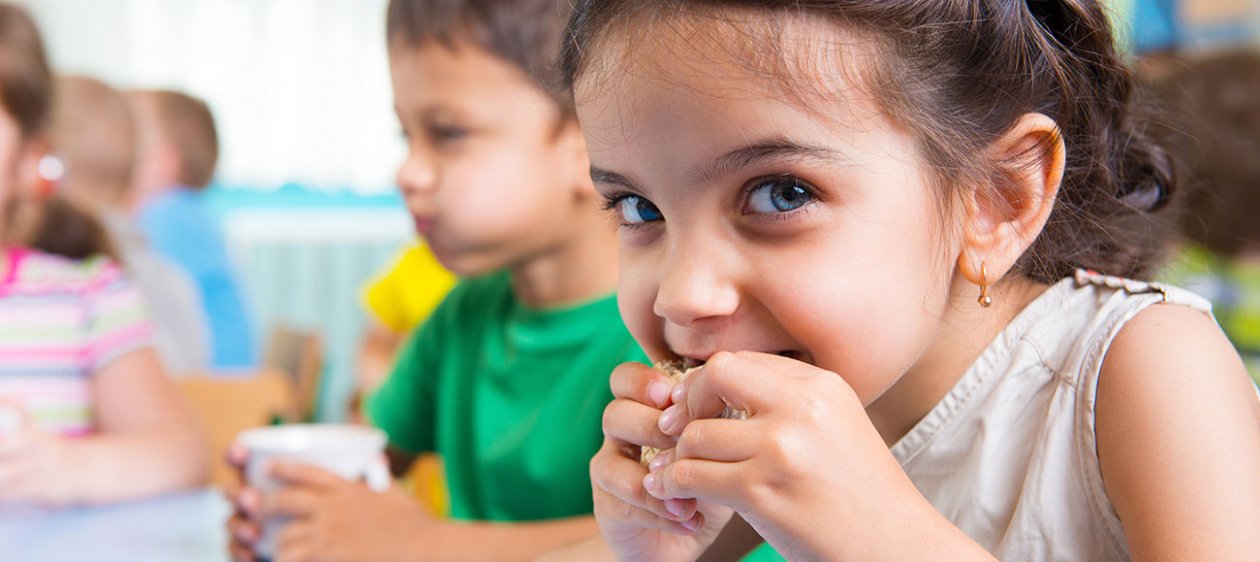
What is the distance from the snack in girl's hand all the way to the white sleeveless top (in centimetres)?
22

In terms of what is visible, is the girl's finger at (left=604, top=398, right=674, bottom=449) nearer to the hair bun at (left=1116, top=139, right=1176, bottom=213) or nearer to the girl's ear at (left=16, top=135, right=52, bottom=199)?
the hair bun at (left=1116, top=139, right=1176, bottom=213)

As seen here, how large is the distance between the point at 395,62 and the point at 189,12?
362 centimetres

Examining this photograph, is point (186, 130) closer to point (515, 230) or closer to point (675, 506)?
point (515, 230)

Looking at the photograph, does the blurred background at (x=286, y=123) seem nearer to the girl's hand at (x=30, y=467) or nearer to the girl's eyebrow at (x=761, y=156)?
the girl's hand at (x=30, y=467)

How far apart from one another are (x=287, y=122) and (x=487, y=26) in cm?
368

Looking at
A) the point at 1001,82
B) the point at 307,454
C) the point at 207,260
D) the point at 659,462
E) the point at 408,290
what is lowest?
the point at 207,260

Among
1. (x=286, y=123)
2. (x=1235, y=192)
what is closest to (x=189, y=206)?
(x=286, y=123)

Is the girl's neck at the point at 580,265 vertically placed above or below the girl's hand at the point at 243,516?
above

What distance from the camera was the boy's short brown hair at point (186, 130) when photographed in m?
3.83

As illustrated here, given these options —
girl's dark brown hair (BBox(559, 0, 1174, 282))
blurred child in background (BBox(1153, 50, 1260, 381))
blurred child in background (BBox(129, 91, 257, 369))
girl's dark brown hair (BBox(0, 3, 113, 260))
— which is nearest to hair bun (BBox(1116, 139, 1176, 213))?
girl's dark brown hair (BBox(559, 0, 1174, 282))

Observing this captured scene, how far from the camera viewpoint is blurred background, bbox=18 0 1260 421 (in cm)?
444

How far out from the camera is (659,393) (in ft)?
2.40

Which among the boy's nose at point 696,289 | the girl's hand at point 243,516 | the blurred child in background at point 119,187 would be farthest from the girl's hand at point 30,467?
the blurred child in background at point 119,187

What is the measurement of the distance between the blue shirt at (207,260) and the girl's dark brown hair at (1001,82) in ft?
9.25
